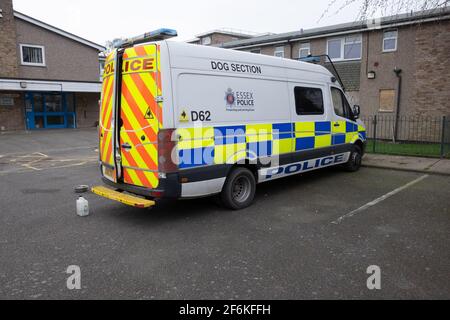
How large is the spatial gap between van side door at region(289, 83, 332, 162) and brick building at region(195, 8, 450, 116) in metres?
7.33

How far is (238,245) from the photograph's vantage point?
455cm

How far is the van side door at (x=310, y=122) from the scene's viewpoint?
715 cm

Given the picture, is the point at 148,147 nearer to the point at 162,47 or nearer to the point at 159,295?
the point at 162,47

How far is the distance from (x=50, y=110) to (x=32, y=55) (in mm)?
3338

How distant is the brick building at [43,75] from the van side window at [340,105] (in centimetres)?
1609

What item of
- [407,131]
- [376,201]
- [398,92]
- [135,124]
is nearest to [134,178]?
[135,124]

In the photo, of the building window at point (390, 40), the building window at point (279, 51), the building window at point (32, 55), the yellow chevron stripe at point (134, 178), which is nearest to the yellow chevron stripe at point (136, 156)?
the yellow chevron stripe at point (134, 178)

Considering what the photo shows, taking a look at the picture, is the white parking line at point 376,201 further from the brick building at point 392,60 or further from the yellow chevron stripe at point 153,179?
the brick building at point 392,60

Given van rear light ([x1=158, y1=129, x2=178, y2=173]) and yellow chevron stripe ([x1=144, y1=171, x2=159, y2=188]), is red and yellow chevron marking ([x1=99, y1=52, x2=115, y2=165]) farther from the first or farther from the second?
van rear light ([x1=158, y1=129, x2=178, y2=173])

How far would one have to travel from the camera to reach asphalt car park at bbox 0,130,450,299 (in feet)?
11.5

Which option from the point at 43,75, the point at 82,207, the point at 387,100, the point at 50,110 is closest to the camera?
the point at 82,207

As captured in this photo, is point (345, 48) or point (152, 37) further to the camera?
point (345, 48)

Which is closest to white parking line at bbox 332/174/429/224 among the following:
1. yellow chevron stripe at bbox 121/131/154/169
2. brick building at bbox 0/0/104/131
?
yellow chevron stripe at bbox 121/131/154/169

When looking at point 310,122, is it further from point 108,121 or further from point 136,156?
point 108,121
